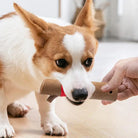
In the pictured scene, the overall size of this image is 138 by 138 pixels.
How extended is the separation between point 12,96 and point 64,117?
35 cm

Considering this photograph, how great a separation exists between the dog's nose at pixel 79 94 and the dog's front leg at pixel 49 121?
34 cm

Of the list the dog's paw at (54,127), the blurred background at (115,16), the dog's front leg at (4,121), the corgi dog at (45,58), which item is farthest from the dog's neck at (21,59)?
the blurred background at (115,16)

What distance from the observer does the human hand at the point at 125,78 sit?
145cm

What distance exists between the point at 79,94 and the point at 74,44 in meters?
0.21

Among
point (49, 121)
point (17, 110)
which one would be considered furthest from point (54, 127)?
point (17, 110)

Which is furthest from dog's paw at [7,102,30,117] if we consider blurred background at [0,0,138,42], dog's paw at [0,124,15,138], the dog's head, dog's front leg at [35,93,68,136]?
blurred background at [0,0,138,42]

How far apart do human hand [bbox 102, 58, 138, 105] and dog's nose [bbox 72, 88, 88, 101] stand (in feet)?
0.47

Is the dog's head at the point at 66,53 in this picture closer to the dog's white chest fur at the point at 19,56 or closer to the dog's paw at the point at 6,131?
the dog's white chest fur at the point at 19,56

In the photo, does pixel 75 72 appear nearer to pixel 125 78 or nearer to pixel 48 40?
pixel 48 40

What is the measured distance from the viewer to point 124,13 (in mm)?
6676

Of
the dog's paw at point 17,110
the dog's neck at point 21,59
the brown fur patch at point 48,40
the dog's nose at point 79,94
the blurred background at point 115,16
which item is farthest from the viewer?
the blurred background at point 115,16

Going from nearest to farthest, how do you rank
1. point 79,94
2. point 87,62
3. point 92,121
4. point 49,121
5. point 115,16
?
point 79,94
point 87,62
point 49,121
point 92,121
point 115,16

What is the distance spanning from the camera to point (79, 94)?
4.26 ft

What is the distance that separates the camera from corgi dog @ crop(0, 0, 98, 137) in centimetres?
136
